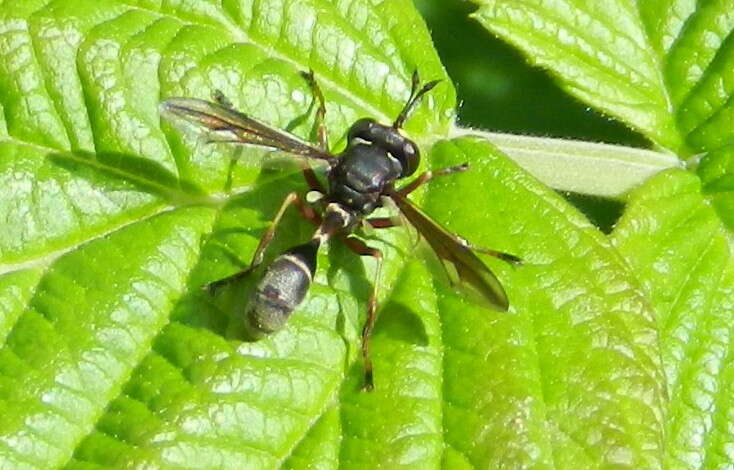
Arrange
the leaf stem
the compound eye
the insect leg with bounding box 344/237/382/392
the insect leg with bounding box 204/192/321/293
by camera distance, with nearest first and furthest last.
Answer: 1. the insect leg with bounding box 344/237/382/392
2. the insect leg with bounding box 204/192/321/293
3. the compound eye
4. the leaf stem

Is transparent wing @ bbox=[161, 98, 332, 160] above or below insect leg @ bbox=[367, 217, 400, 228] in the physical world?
above

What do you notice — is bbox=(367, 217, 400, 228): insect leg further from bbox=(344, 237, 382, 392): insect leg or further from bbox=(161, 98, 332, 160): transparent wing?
bbox=(161, 98, 332, 160): transparent wing

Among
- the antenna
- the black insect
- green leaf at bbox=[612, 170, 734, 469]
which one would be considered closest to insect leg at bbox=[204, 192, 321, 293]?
the black insect

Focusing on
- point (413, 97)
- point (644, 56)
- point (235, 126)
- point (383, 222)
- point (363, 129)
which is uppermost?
point (644, 56)

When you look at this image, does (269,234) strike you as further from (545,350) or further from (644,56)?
(644,56)

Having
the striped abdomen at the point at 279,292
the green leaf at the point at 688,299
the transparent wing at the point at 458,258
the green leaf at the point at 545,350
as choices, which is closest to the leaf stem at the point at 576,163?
the green leaf at the point at 688,299

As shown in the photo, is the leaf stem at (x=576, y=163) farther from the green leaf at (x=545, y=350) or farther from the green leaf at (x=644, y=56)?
the green leaf at (x=545, y=350)

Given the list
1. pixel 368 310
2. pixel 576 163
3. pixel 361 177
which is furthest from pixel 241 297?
pixel 576 163

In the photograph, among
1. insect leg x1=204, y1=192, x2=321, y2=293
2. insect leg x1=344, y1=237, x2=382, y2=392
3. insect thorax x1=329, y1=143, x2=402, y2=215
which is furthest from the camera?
insect thorax x1=329, y1=143, x2=402, y2=215
